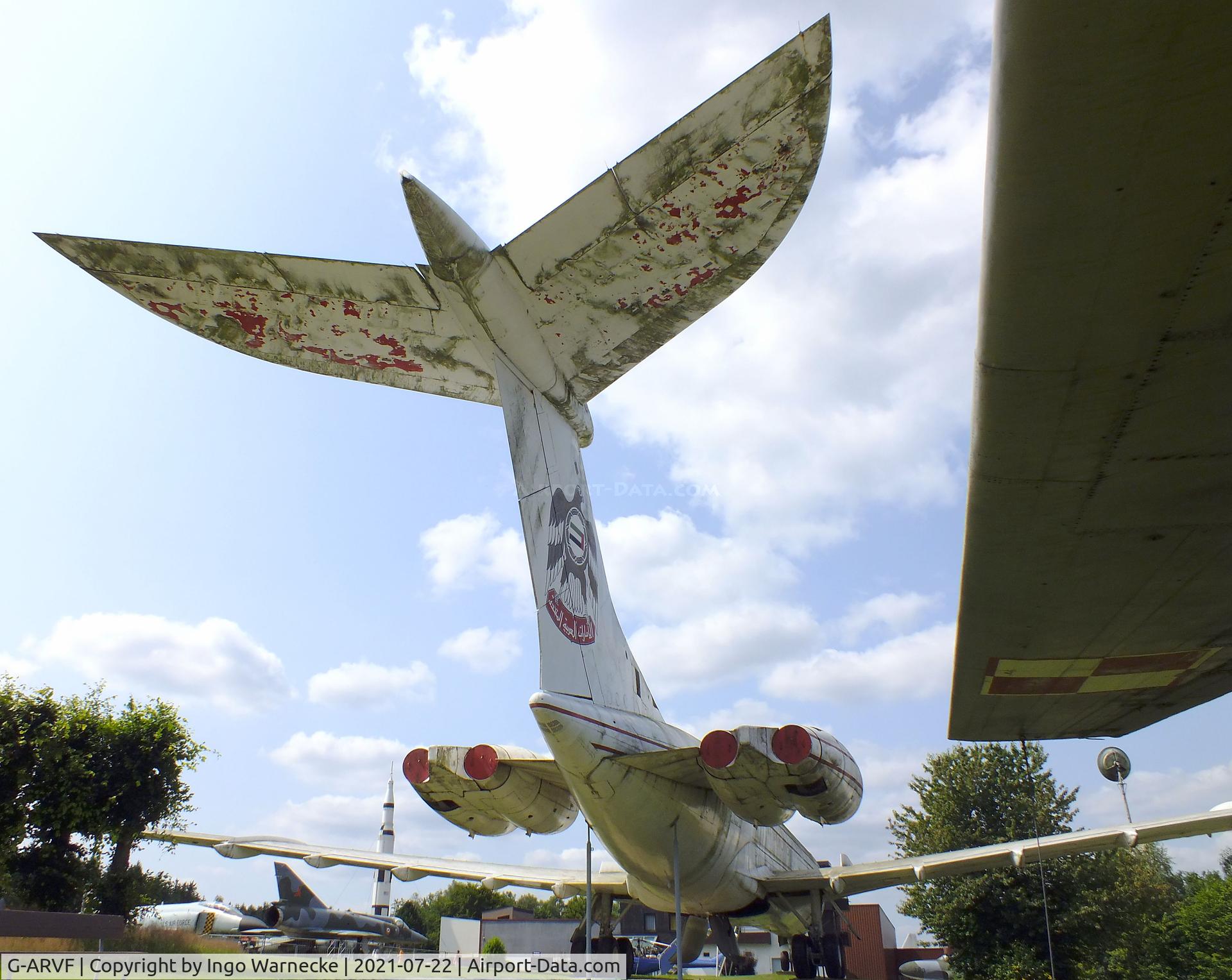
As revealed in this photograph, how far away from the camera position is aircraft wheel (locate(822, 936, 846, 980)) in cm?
1040

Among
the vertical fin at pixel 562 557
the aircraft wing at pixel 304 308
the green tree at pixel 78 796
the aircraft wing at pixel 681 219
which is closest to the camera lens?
the aircraft wing at pixel 681 219

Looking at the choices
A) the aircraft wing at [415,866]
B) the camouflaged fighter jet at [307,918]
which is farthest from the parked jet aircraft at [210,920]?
the aircraft wing at [415,866]

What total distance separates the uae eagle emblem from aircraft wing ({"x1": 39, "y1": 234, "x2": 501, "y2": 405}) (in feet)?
4.67

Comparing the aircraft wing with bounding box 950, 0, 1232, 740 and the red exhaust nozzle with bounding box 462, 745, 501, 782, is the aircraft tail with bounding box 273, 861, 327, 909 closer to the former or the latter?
the red exhaust nozzle with bounding box 462, 745, 501, 782

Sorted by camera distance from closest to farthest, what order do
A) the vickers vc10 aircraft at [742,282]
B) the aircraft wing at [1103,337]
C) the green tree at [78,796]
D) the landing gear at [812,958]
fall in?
the aircraft wing at [1103,337], the vickers vc10 aircraft at [742,282], the landing gear at [812,958], the green tree at [78,796]

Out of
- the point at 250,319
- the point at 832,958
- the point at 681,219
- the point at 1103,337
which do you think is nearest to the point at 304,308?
the point at 250,319

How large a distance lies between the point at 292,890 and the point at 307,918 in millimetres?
1165

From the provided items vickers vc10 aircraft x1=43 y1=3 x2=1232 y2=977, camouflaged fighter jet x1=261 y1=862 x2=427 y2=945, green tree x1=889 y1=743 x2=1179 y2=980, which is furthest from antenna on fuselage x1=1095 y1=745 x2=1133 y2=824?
camouflaged fighter jet x1=261 y1=862 x2=427 y2=945

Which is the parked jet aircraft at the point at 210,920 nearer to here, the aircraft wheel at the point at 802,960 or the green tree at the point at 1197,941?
the aircraft wheel at the point at 802,960

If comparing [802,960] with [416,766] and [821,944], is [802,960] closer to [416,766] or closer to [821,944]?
[821,944]

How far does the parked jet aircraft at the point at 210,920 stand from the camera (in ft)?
71.2

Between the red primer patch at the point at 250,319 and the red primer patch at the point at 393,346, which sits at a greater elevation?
the red primer patch at the point at 393,346

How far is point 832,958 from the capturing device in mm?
10547

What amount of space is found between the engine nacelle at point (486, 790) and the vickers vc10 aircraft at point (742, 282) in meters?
0.03
